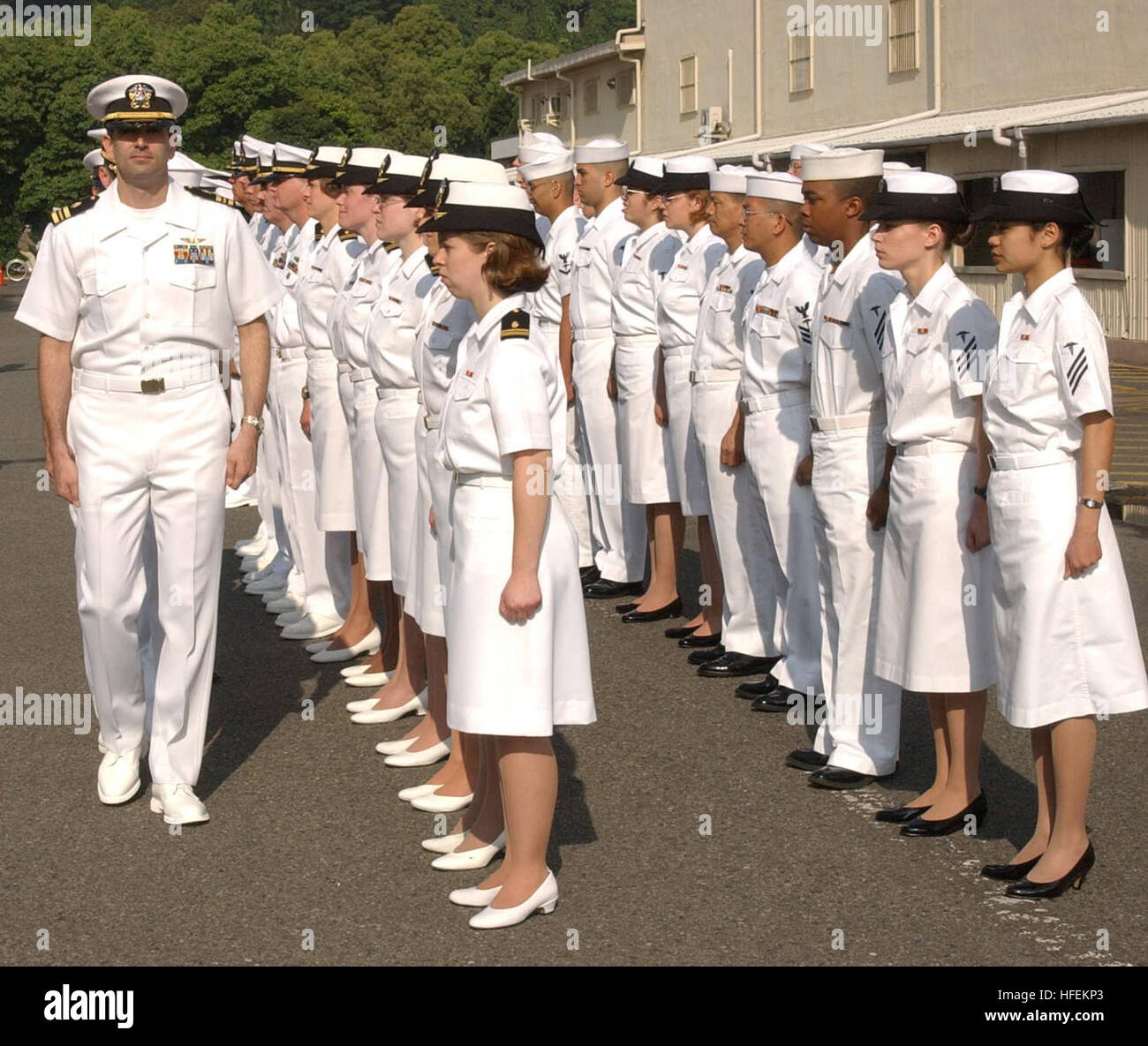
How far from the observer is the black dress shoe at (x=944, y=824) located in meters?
5.73

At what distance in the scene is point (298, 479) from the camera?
9.27m

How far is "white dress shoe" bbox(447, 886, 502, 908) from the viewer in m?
5.12

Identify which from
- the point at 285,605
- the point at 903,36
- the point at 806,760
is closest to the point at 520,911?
the point at 806,760

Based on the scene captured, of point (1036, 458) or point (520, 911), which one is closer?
point (520, 911)

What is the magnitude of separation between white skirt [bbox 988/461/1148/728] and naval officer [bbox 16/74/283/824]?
2.61m

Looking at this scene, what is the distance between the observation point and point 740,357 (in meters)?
8.05

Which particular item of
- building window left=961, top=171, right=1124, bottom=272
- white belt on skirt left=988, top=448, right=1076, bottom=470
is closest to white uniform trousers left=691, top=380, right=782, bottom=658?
white belt on skirt left=988, top=448, right=1076, bottom=470

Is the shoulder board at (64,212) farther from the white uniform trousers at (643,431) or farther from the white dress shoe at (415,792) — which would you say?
the white uniform trousers at (643,431)

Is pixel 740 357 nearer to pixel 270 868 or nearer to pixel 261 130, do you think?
pixel 270 868

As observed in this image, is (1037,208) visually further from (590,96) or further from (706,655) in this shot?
(590,96)

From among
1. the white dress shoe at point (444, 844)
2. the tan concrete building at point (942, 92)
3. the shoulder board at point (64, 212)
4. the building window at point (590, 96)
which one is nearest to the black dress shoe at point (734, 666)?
the white dress shoe at point (444, 844)

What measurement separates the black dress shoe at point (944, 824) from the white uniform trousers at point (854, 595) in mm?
600

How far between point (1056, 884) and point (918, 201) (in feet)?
7.00

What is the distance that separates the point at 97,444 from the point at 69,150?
5080 centimetres
